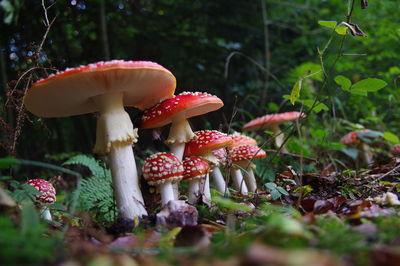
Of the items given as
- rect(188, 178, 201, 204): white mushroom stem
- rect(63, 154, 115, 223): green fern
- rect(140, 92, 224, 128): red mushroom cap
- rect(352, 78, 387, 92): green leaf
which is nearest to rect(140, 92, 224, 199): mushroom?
rect(140, 92, 224, 128): red mushroom cap

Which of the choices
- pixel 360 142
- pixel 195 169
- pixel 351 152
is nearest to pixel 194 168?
pixel 195 169

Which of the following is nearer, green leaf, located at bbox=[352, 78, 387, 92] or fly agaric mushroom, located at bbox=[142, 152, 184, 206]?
fly agaric mushroom, located at bbox=[142, 152, 184, 206]

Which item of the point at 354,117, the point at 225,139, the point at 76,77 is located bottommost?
the point at 354,117

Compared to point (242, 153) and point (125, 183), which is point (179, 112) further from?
point (242, 153)

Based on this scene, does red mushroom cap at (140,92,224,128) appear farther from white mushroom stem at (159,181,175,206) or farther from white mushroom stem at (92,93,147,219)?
white mushroom stem at (159,181,175,206)

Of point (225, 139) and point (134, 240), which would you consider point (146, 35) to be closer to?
point (225, 139)

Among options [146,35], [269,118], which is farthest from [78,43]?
[269,118]
